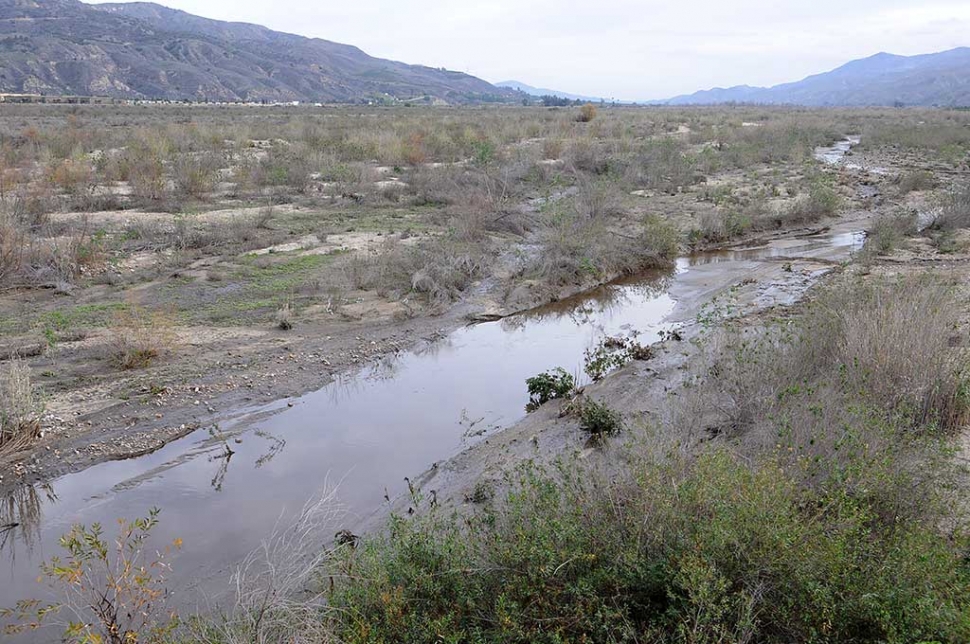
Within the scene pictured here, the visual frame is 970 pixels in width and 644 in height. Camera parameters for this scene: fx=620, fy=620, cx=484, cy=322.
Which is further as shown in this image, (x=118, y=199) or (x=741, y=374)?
(x=118, y=199)

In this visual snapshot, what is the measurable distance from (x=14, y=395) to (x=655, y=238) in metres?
12.6

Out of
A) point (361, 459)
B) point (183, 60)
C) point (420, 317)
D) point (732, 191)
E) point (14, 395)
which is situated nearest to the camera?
point (14, 395)

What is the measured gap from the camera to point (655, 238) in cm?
1491

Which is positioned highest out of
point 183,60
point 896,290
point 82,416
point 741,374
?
point 183,60

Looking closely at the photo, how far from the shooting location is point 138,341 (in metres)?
8.61

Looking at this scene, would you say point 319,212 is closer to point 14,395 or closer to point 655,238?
point 655,238

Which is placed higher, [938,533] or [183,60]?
[183,60]

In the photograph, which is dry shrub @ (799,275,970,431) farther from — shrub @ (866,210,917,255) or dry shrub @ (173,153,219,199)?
dry shrub @ (173,153,219,199)

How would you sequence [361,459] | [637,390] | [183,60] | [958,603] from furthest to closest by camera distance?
[183,60]
[637,390]
[361,459]
[958,603]

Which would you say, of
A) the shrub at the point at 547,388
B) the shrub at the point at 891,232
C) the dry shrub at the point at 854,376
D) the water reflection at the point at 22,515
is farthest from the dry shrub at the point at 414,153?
the water reflection at the point at 22,515

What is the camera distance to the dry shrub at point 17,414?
21.5 feet

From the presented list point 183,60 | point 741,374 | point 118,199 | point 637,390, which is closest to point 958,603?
point 741,374

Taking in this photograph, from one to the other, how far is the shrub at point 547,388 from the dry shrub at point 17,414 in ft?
18.8

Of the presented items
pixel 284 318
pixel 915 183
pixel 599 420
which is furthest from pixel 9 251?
pixel 915 183
